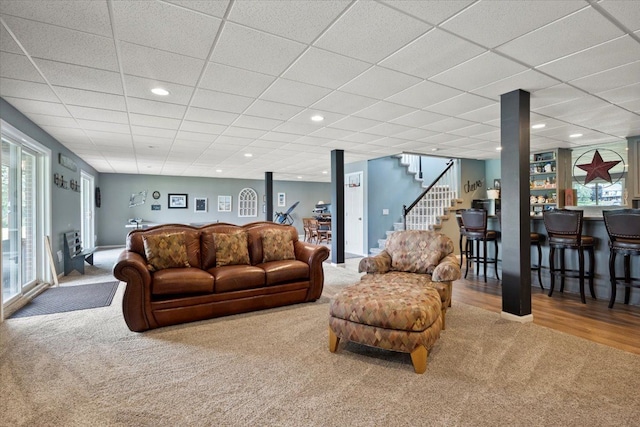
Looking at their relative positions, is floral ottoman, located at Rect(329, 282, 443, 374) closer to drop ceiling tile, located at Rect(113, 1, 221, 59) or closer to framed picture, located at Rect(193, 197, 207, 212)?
drop ceiling tile, located at Rect(113, 1, 221, 59)

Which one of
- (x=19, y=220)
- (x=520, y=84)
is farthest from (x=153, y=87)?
(x=520, y=84)

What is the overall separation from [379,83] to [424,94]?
618mm

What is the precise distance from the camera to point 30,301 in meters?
4.19

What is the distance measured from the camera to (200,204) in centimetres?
1189

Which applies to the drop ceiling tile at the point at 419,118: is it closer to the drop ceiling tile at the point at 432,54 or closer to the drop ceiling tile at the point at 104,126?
the drop ceiling tile at the point at 432,54

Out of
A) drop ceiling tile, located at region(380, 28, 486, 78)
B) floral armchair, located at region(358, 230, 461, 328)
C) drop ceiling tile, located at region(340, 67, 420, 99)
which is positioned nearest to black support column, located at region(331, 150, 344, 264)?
floral armchair, located at region(358, 230, 461, 328)

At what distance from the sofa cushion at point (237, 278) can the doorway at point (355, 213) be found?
16.7ft

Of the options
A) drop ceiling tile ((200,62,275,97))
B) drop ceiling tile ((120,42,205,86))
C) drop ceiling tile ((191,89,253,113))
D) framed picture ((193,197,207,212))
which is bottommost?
framed picture ((193,197,207,212))

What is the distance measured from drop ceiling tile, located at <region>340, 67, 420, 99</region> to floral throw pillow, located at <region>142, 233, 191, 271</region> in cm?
250

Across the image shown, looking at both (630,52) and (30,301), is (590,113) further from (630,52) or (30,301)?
(30,301)

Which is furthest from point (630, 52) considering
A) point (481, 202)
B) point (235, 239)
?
point (481, 202)

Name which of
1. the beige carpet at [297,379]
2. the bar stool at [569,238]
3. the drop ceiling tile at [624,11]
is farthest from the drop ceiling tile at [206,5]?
the bar stool at [569,238]

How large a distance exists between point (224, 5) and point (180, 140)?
4.24m

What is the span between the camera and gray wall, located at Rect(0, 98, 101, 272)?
12.9 feet
